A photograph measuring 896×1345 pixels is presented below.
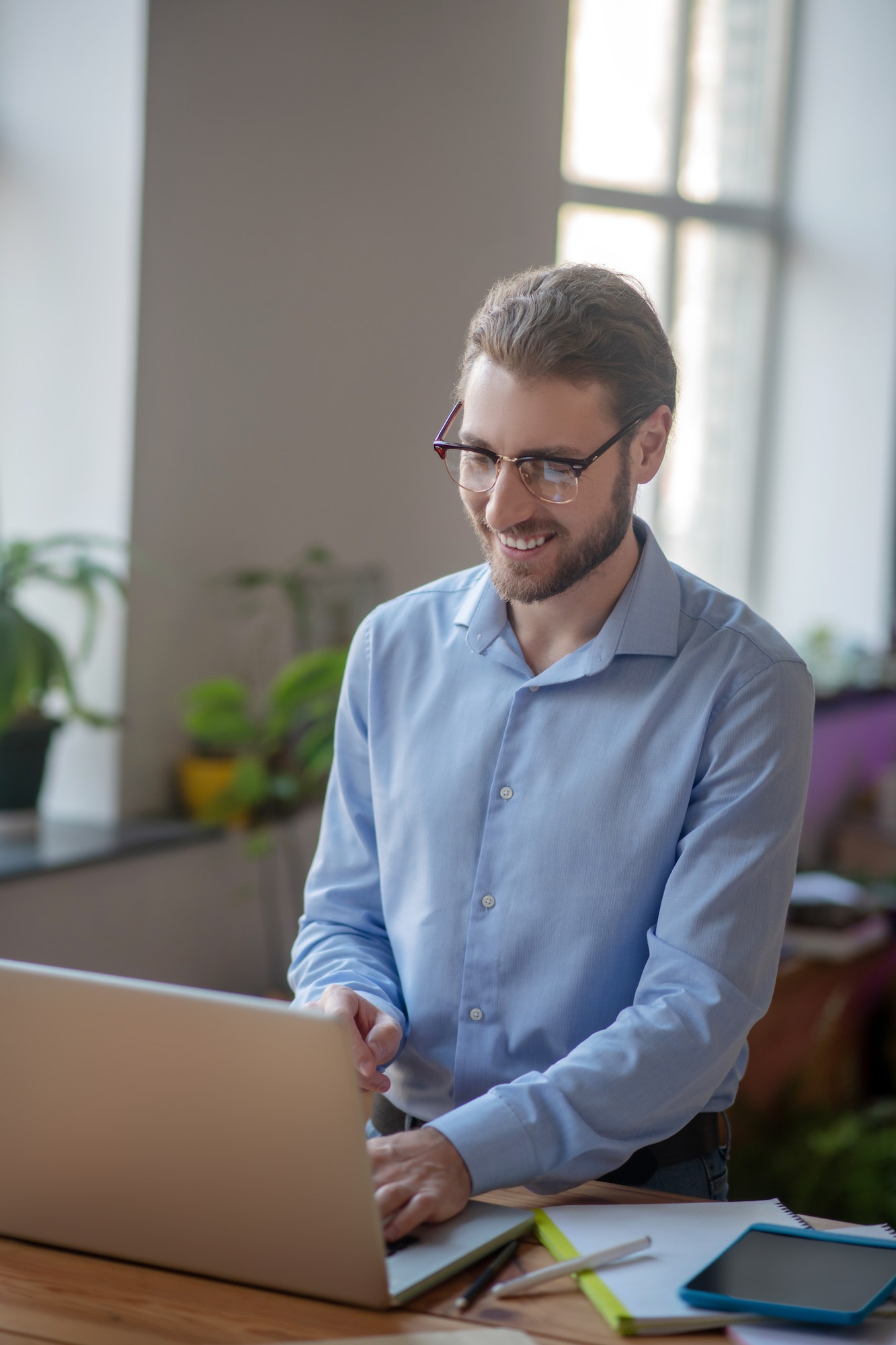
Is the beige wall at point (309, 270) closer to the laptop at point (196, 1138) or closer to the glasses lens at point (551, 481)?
the glasses lens at point (551, 481)

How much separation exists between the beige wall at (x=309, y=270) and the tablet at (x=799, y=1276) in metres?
2.09

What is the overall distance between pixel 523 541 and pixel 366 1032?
1.73ft

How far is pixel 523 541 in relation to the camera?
57.9 inches

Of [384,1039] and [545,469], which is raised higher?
[545,469]

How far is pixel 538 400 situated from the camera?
1423 millimetres

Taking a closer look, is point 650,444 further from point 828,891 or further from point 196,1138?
point 828,891

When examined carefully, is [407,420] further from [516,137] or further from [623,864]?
[623,864]

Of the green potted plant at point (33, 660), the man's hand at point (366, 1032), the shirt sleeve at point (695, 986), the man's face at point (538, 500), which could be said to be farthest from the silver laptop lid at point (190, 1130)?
the green potted plant at point (33, 660)

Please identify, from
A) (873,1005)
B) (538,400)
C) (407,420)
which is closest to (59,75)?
(407,420)

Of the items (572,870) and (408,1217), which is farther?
(572,870)

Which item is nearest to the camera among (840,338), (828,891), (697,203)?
(828,891)

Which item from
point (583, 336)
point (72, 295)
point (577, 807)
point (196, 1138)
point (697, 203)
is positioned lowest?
point (196, 1138)

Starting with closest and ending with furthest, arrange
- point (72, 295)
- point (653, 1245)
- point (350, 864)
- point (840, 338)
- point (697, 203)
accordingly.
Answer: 1. point (653, 1245)
2. point (350, 864)
3. point (72, 295)
4. point (697, 203)
5. point (840, 338)

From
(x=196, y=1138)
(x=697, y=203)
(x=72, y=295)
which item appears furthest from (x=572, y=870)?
(x=697, y=203)
